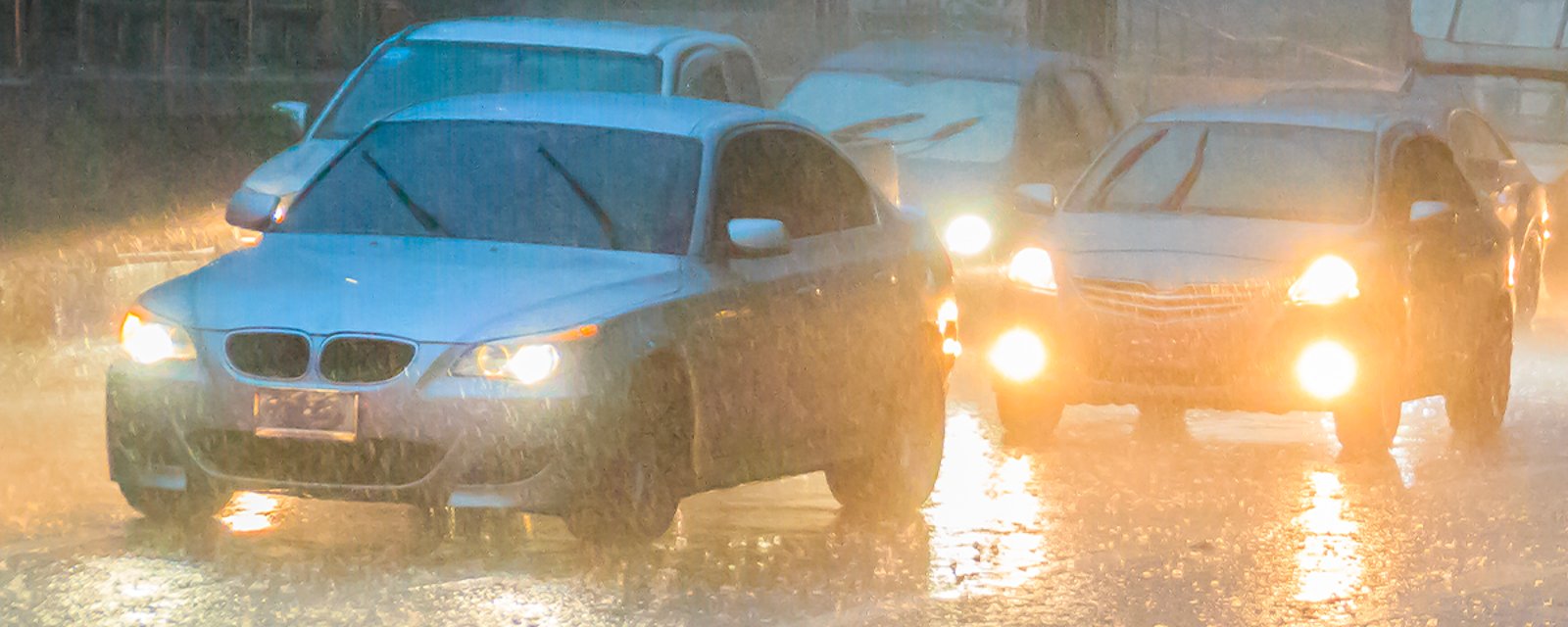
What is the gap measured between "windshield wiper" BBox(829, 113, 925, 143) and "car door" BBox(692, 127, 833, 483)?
7.94m

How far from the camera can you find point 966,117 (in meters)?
18.1

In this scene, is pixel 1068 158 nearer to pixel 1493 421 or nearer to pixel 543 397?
pixel 1493 421

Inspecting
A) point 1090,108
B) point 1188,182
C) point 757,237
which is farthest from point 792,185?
point 1090,108

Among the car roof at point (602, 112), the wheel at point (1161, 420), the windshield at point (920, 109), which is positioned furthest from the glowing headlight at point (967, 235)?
the car roof at point (602, 112)

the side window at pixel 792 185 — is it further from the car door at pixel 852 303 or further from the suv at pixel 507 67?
the suv at pixel 507 67

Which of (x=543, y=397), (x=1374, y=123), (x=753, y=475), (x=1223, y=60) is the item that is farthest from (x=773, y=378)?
(x=1223, y=60)

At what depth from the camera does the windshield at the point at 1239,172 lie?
12297 mm

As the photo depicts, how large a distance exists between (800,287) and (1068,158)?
8581 millimetres

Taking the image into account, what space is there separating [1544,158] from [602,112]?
45.3 feet

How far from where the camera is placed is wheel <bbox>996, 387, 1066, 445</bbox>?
12.0 m

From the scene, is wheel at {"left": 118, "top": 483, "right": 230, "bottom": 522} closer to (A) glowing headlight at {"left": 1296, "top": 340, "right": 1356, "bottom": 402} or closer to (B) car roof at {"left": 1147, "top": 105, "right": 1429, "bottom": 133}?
(A) glowing headlight at {"left": 1296, "top": 340, "right": 1356, "bottom": 402}

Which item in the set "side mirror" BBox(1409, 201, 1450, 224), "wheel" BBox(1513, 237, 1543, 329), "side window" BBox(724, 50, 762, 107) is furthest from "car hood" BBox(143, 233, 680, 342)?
"wheel" BBox(1513, 237, 1543, 329)

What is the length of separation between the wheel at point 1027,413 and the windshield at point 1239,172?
97 centimetres

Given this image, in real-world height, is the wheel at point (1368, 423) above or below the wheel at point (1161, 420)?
below
